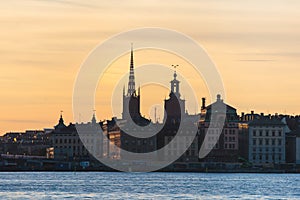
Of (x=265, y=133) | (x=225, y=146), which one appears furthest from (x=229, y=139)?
(x=265, y=133)

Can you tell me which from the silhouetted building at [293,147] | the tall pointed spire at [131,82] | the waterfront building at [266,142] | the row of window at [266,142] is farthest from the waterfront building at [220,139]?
the tall pointed spire at [131,82]

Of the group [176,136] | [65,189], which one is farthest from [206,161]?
[65,189]

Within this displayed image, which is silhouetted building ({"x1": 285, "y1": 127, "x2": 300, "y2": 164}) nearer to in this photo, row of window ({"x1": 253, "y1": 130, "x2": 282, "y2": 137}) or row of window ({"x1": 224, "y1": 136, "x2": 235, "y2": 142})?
row of window ({"x1": 253, "y1": 130, "x2": 282, "y2": 137})

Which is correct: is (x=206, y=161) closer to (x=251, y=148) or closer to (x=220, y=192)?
(x=251, y=148)

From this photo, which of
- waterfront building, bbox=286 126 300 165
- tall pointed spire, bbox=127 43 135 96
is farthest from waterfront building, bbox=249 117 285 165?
tall pointed spire, bbox=127 43 135 96

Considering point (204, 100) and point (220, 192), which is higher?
point (204, 100)

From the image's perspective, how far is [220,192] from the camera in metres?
102

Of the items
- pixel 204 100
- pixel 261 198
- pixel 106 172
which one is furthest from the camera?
pixel 204 100

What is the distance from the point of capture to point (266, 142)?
177 metres

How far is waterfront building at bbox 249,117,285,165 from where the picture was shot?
176125mm

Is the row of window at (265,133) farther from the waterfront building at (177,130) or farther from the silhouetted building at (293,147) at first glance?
the waterfront building at (177,130)

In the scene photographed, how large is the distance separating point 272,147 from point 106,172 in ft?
66.1

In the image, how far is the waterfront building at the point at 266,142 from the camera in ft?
578

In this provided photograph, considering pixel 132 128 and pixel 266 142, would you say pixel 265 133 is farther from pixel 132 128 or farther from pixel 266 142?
pixel 132 128
